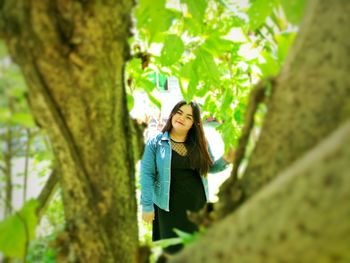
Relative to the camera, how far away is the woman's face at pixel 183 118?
5.77 feet

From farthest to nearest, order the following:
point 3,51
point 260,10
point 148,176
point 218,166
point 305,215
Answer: point 218,166
point 148,176
point 260,10
point 3,51
point 305,215

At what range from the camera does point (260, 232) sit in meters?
0.28

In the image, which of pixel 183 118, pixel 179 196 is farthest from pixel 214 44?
pixel 179 196

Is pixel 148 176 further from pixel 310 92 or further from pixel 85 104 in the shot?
pixel 310 92

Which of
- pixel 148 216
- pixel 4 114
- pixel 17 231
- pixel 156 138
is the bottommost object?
pixel 148 216

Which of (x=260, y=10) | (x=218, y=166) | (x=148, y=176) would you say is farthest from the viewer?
(x=218, y=166)

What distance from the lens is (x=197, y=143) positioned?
1.78m

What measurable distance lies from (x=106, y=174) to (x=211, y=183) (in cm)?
278

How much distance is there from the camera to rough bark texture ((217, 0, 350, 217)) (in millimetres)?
332

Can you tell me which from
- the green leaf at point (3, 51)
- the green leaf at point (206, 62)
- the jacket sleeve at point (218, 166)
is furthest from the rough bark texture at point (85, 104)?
the jacket sleeve at point (218, 166)

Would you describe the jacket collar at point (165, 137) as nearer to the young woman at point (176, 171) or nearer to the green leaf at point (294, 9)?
the young woman at point (176, 171)

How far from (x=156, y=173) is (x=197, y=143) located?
261 millimetres

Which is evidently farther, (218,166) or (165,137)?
(218,166)

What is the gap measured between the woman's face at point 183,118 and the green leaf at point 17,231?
135cm
